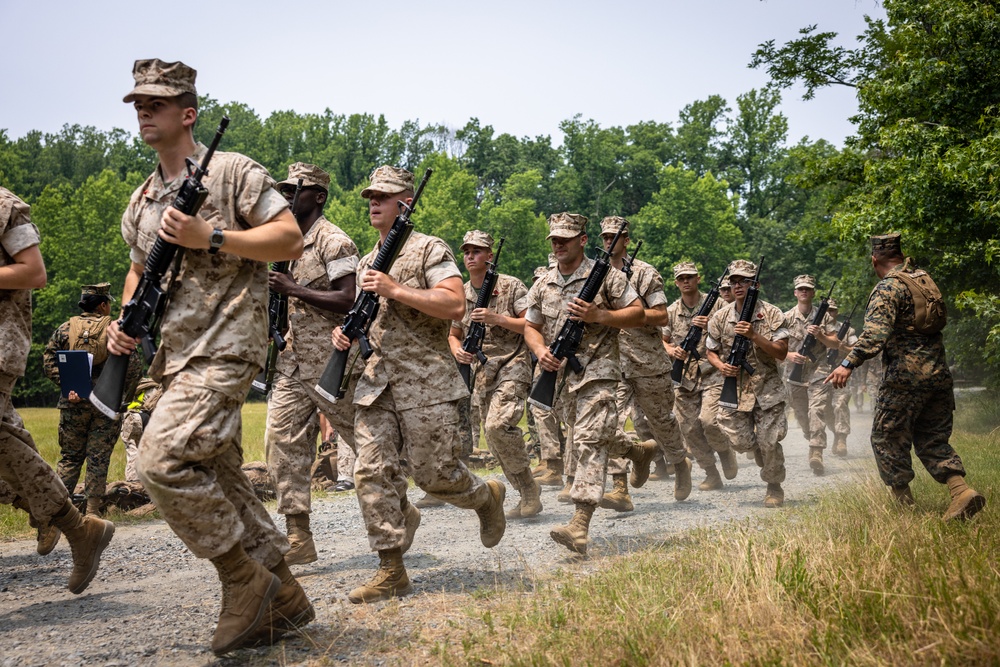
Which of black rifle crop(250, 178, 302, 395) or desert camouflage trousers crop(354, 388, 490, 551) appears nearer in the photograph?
desert camouflage trousers crop(354, 388, 490, 551)

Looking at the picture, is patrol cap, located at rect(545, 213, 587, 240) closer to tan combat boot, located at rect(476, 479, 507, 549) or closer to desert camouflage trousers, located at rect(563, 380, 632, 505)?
desert camouflage trousers, located at rect(563, 380, 632, 505)

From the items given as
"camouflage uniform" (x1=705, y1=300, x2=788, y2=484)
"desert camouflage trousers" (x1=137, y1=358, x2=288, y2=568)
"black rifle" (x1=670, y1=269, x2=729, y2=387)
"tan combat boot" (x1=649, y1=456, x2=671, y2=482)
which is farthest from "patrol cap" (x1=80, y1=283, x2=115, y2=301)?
"tan combat boot" (x1=649, y1=456, x2=671, y2=482)

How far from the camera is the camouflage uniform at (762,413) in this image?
388 inches

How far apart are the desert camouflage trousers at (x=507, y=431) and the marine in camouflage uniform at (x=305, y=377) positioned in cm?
253

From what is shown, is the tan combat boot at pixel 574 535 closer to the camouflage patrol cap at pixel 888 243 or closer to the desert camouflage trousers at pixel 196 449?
the desert camouflage trousers at pixel 196 449

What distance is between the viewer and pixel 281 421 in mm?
6414

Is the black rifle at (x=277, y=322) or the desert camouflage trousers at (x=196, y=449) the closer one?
the desert camouflage trousers at (x=196, y=449)

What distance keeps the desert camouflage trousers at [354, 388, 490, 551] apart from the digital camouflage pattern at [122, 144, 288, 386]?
1401 millimetres

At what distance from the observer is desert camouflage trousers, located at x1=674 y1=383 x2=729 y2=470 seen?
37.2 feet

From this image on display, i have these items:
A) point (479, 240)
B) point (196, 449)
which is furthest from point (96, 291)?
point (196, 449)

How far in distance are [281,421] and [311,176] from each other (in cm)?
180

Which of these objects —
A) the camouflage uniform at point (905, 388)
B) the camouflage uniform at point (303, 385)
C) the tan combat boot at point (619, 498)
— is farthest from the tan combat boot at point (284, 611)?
the tan combat boot at point (619, 498)

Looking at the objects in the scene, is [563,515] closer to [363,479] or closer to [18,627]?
[363,479]

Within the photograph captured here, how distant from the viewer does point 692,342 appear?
38.7 ft
